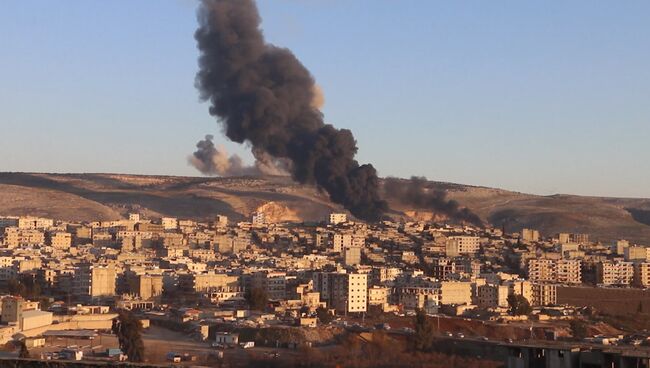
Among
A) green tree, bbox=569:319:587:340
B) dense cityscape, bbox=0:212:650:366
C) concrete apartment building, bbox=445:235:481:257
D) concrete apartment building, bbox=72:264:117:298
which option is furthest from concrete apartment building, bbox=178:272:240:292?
concrete apartment building, bbox=445:235:481:257

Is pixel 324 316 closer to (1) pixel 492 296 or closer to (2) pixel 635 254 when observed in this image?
(1) pixel 492 296

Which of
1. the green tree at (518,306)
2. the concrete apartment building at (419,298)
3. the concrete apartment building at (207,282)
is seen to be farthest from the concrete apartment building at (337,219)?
the green tree at (518,306)

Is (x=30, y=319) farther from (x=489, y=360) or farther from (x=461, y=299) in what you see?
(x=461, y=299)

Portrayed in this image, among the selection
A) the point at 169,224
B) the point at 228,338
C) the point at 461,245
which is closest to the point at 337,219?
the point at 169,224

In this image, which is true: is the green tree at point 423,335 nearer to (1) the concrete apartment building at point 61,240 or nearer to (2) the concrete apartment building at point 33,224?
(1) the concrete apartment building at point 61,240

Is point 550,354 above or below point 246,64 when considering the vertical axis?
below

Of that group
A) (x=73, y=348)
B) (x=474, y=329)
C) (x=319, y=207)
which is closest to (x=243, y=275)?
(x=474, y=329)

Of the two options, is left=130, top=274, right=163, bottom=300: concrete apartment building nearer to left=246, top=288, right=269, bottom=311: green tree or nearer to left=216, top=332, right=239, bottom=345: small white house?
left=246, top=288, right=269, bottom=311: green tree

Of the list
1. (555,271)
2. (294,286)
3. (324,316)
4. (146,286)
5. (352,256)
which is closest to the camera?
(324,316)
